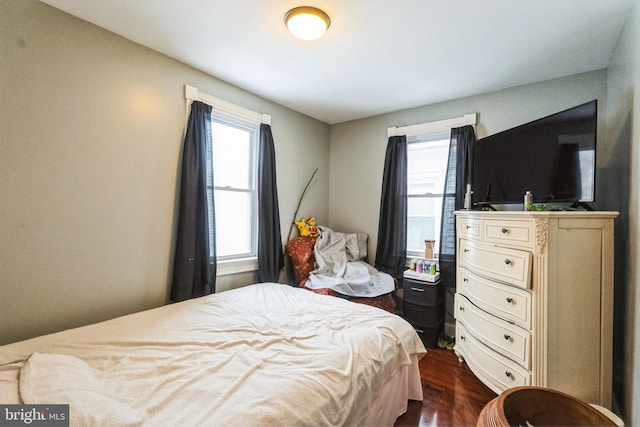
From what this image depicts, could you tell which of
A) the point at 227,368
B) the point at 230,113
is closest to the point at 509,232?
the point at 227,368

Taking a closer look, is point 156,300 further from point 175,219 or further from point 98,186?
point 98,186

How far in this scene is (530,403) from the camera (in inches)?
51.2

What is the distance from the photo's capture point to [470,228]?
2.28 m

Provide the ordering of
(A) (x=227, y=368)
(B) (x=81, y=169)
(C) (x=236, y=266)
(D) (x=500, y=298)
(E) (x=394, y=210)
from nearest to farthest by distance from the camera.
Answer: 1. (A) (x=227, y=368)
2. (B) (x=81, y=169)
3. (D) (x=500, y=298)
4. (C) (x=236, y=266)
5. (E) (x=394, y=210)

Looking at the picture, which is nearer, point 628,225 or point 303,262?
point 628,225

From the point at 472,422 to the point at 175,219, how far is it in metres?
2.60

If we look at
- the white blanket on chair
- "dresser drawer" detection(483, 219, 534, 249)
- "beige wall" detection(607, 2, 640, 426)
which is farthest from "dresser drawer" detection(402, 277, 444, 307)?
"beige wall" detection(607, 2, 640, 426)

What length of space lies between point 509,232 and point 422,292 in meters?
1.19

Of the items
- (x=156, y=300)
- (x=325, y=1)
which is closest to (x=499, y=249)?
(x=325, y=1)

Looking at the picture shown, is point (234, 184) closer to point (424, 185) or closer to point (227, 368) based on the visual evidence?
point (227, 368)

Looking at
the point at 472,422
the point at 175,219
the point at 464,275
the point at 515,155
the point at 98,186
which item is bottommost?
the point at 472,422

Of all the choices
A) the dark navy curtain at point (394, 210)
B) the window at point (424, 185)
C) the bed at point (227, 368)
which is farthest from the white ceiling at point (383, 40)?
the bed at point (227, 368)

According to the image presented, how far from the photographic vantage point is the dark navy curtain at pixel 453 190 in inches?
109

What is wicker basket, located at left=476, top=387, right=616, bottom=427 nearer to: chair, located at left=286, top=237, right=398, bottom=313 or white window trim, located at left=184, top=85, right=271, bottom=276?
chair, located at left=286, top=237, right=398, bottom=313
